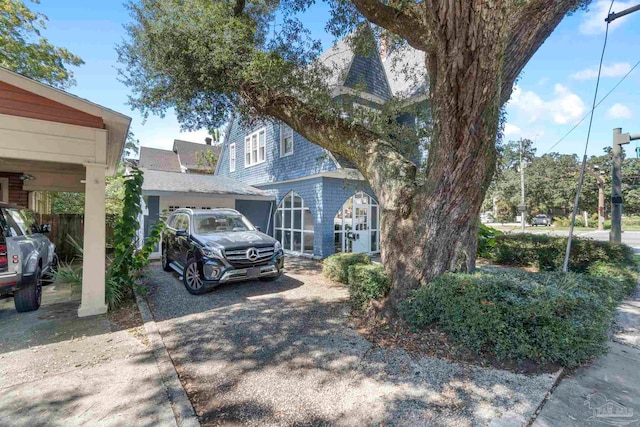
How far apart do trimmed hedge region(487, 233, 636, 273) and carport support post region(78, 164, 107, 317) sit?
37.0 ft

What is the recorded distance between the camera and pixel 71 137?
187 inches

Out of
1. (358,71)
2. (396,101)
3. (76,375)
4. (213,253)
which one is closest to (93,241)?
(213,253)

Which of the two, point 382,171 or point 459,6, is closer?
point 459,6

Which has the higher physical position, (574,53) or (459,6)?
(574,53)

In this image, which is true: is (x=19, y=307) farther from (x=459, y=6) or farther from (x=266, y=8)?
(x=266, y=8)

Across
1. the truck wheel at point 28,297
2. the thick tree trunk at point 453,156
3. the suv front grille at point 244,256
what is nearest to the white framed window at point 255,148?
the suv front grille at point 244,256

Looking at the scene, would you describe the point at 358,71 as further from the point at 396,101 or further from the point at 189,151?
the point at 189,151

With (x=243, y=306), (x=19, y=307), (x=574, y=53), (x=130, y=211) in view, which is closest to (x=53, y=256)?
(x=19, y=307)

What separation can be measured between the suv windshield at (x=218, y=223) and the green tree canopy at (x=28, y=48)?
10205 mm

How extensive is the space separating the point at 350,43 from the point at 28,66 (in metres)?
13.5

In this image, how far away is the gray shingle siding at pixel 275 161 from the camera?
1098cm

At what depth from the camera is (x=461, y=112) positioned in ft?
12.7

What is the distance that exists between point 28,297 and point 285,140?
9730mm

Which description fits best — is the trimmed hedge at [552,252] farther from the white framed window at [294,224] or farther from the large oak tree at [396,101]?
the white framed window at [294,224]
